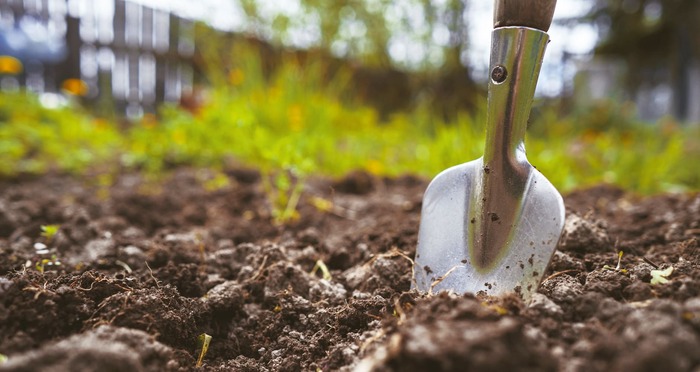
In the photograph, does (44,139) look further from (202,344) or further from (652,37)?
(652,37)

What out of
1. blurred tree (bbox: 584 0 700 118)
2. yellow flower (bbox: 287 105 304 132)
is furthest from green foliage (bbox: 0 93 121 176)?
blurred tree (bbox: 584 0 700 118)

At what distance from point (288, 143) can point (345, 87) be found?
137 inches

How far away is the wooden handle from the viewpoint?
3.40ft

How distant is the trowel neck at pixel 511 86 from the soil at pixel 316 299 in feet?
0.99

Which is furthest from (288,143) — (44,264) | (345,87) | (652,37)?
(652,37)

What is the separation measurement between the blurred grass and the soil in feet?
1.93

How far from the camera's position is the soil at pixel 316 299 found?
2.35ft

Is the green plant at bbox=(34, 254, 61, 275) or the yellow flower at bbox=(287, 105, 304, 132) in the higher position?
the yellow flower at bbox=(287, 105, 304, 132)

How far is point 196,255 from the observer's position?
1.38m

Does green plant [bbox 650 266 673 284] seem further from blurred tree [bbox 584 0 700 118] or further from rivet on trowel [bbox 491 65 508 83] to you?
blurred tree [bbox 584 0 700 118]

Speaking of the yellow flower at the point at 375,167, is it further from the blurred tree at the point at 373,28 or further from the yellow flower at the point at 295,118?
the blurred tree at the point at 373,28

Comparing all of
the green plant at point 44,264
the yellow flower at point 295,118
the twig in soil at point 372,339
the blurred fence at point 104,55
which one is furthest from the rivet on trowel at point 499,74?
the blurred fence at point 104,55

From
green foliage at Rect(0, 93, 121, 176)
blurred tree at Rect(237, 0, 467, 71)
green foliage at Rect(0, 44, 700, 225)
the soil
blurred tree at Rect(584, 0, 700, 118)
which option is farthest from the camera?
blurred tree at Rect(584, 0, 700, 118)

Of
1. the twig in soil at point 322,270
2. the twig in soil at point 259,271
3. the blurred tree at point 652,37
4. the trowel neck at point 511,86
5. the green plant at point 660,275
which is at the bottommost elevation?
the twig in soil at point 322,270
